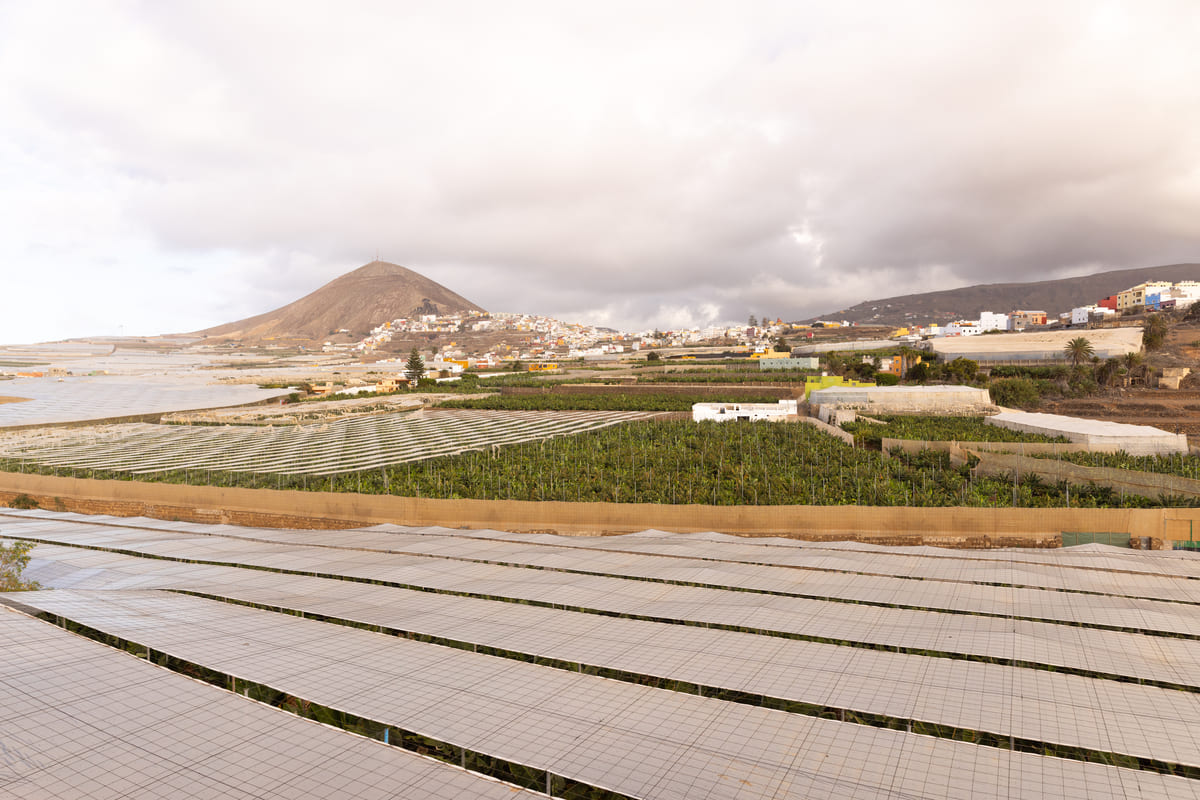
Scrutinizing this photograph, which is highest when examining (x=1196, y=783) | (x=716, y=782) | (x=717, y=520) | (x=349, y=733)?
(x=349, y=733)

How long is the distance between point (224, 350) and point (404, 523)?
17057cm

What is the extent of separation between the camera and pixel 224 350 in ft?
513

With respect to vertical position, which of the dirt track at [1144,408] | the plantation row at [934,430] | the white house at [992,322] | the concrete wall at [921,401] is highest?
the white house at [992,322]

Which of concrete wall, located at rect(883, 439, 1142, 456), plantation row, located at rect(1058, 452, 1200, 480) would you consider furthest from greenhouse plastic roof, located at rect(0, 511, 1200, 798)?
plantation row, located at rect(1058, 452, 1200, 480)

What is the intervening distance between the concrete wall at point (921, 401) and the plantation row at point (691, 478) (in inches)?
458

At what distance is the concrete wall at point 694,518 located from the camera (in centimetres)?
1277

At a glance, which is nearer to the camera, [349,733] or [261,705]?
[349,733]

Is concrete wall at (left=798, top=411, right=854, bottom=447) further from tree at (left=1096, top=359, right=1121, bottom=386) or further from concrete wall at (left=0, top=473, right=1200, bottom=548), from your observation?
tree at (left=1096, top=359, right=1121, bottom=386)

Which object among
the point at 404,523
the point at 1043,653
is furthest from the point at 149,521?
the point at 1043,653

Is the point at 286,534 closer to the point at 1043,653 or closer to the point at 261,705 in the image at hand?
the point at 261,705

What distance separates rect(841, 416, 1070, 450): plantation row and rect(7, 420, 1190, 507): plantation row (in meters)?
2.36

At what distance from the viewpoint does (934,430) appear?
27.3m

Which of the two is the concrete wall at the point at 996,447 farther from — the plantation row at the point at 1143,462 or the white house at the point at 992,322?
the white house at the point at 992,322

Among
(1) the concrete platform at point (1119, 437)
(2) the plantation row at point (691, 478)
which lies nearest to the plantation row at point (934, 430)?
(1) the concrete platform at point (1119, 437)
